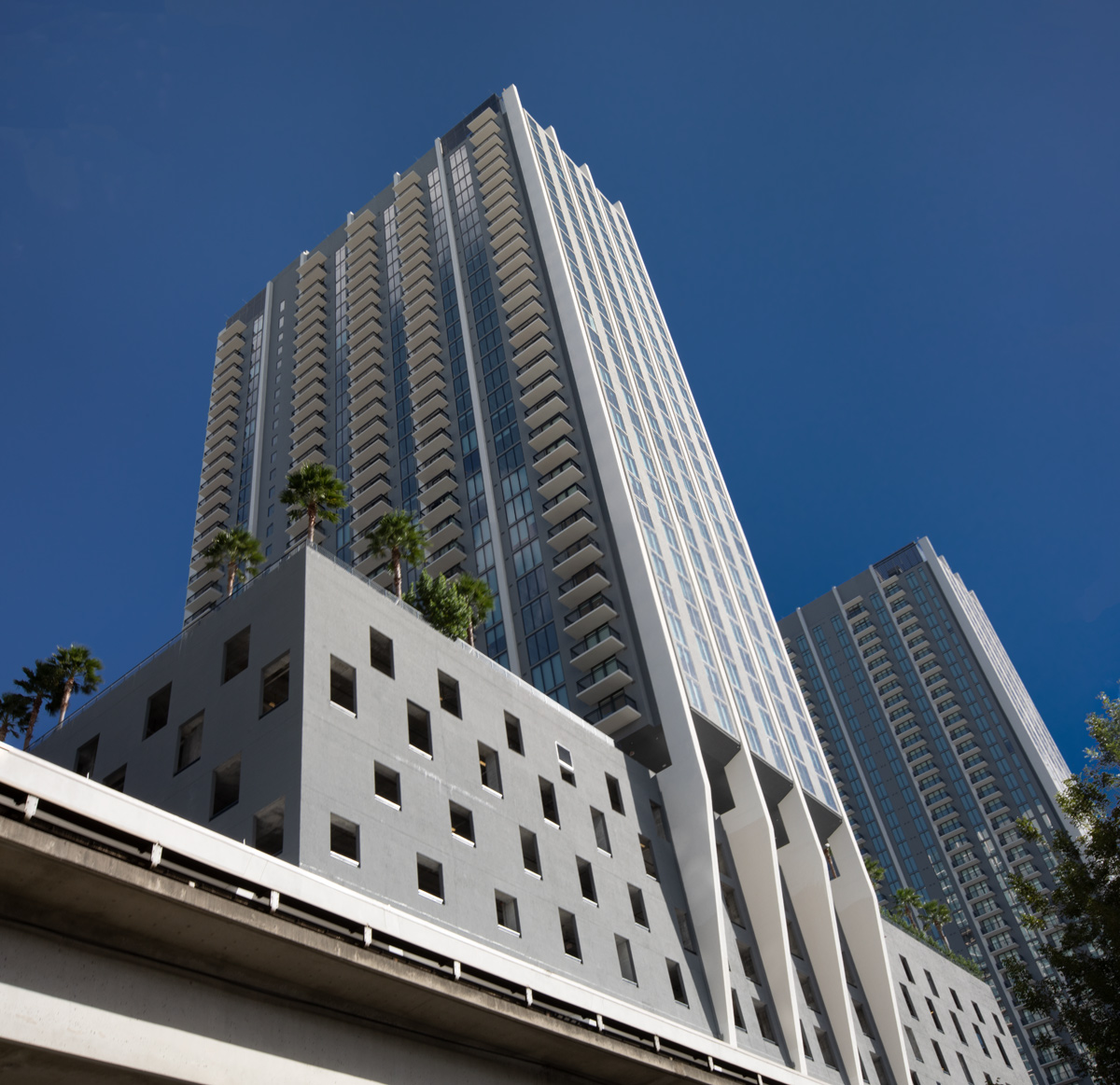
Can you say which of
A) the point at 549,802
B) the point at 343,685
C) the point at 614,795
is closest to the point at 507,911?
the point at 549,802

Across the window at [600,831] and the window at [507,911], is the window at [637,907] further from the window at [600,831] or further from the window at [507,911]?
the window at [507,911]

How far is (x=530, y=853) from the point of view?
40.4m

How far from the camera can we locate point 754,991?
4816cm

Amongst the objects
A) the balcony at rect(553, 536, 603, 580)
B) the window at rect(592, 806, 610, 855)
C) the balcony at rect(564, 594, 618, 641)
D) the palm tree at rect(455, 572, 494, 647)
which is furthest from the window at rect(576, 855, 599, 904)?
the balcony at rect(553, 536, 603, 580)

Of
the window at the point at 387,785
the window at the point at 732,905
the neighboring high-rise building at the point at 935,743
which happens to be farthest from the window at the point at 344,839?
the neighboring high-rise building at the point at 935,743

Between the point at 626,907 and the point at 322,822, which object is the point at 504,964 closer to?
the point at 322,822

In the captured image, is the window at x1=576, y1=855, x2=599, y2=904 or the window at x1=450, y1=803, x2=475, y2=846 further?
the window at x1=576, y1=855, x2=599, y2=904

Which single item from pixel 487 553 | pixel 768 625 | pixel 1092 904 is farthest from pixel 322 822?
pixel 768 625

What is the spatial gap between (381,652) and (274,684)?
4.75m

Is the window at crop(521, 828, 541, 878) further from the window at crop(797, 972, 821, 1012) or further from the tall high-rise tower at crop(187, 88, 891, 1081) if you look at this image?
the window at crop(797, 972, 821, 1012)

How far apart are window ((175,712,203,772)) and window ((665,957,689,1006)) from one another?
837 inches

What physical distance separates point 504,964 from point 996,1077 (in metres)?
49.4

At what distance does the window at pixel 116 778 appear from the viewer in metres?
39.5

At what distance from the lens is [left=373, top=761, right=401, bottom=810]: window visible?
116 ft
